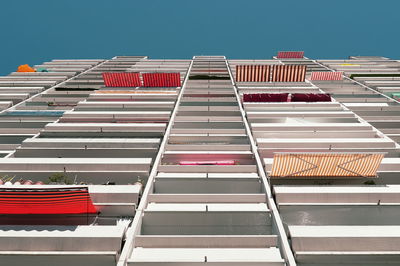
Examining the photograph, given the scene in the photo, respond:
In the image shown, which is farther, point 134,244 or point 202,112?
point 202,112

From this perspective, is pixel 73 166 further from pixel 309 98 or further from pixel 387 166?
pixel 309 98

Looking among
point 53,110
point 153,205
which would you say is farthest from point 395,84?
point 53,110

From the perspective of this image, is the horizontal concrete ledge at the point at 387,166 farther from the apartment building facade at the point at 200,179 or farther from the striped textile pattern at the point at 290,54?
the striped textile pattern at the point at 290,54

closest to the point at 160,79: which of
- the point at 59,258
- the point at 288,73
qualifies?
the point at 288,73

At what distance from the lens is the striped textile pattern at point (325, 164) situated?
54.7 feet

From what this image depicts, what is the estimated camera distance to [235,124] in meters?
27.0

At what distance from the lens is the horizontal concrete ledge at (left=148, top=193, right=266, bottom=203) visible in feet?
49.7

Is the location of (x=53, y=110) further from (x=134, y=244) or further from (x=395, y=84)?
(x=395, y=84)

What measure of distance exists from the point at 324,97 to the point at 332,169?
18015 mm

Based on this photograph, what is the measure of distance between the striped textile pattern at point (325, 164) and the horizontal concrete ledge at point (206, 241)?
5403 mm

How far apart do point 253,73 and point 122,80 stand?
17.9 m

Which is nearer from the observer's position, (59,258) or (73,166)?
(59,258)

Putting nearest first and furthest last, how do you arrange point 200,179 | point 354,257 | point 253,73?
A: 1. point 354,257
2. point 200,179
3. point 253,73

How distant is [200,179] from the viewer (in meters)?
17.0
